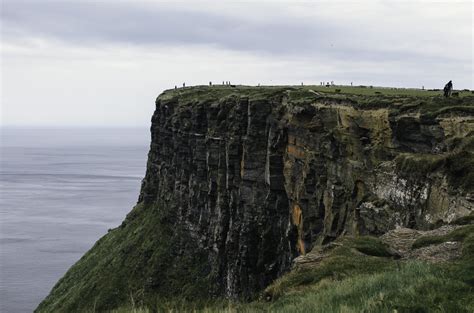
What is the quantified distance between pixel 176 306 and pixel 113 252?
72.6m

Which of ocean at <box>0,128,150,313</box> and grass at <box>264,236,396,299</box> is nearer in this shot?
grass at <box>264,236,396,299</box>

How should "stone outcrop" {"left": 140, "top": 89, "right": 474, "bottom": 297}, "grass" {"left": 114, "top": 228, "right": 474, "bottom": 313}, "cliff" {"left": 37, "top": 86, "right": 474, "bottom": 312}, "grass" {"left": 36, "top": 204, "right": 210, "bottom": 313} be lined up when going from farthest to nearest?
"grass" {"left": 36, "top": 204, "right": 210, "bottom": 313} → "stone outcrop" {"left": 140, "top": 89, "right": 474, "bottom": 297} → "cliff" {"left": 37, "top": 86, "right": 474, "bottom": 312} → "grass" {"left": 114, "top": 228, "right": 474, "bottom": 313}

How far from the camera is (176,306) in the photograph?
12.8 metres

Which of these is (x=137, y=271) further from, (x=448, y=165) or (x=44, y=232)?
(x=44, y=232)

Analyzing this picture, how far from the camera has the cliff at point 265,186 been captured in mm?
30312

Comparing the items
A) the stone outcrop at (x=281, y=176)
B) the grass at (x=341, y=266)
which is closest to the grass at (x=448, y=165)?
the stone outcrop at (x=281, y=176)

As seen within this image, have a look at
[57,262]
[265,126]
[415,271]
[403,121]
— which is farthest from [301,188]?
[57,262]

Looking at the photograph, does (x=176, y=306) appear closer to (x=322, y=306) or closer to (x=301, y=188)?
(x=322, y=306)

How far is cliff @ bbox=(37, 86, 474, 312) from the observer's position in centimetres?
3031

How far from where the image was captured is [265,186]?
58.5 m

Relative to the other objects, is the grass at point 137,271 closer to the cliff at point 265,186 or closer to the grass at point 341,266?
the cliff at point 265,186

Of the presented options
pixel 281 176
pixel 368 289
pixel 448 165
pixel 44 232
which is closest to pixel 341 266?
pixel 368 289

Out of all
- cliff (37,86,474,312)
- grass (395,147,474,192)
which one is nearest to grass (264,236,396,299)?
cliff (37,86,474,312)

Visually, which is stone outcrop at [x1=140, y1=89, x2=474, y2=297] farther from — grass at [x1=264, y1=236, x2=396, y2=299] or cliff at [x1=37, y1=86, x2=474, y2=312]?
grass at [x1=264, y1=236, x2=396, y2=299]
